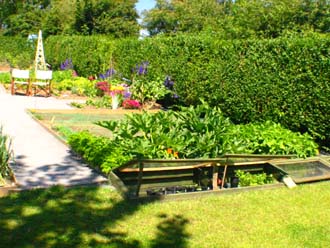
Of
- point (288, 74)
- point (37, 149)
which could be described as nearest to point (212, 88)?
point (288, 74)

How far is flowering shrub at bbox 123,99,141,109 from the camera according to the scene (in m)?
13.6

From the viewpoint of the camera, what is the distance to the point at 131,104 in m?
13.6

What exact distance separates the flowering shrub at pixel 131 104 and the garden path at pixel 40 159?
3388 millimetres

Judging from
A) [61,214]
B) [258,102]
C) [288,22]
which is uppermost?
[288,22]

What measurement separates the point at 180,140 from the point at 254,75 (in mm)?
4717

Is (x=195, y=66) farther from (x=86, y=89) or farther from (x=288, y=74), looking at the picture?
(x=86, y=89)

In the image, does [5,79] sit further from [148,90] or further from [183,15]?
[183,15]

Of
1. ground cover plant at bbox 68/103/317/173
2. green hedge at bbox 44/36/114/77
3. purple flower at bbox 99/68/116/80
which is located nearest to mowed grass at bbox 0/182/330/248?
ground cover plant at bbox 68/103/317/173

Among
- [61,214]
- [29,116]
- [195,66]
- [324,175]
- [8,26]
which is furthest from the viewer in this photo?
[8,26]

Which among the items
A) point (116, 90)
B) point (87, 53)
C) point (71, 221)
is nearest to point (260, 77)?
point (116, 90)

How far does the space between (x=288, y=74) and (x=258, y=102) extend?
1.09 meters

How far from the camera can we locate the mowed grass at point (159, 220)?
13.8 feet

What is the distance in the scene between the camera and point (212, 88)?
472 inches

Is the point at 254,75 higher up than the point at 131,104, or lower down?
higher up
